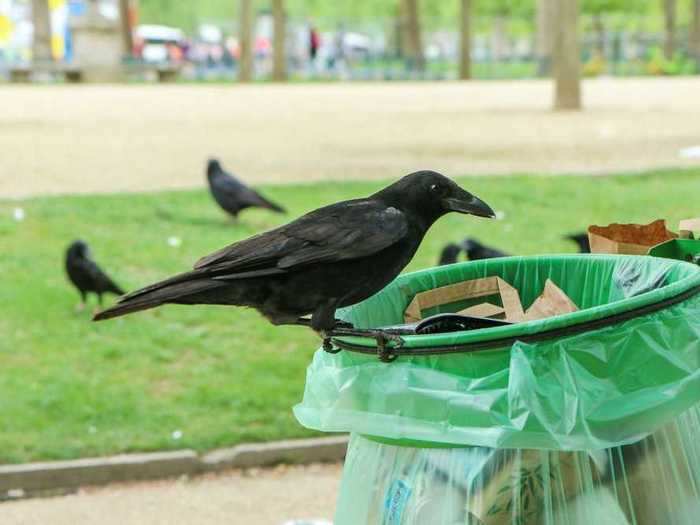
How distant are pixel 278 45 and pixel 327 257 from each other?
3619 cm

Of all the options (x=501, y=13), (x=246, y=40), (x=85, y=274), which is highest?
(x=501, y=13)

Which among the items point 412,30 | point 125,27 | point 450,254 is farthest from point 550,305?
point 125,27

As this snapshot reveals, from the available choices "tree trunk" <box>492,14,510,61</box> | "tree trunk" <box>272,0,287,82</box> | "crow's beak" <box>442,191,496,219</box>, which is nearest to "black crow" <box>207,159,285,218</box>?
"crow's beak" <box>442,191,496,219</box>

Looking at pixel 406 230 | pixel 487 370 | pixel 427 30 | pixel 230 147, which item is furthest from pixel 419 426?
pixel 427 30

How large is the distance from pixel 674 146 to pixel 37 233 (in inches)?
359

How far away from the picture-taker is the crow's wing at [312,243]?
3217 millimetres

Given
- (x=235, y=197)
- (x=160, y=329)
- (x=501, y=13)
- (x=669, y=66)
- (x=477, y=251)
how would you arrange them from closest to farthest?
1. (x=477, y=251)
2. (x=160, y=329)
3. (x=235, y=197)
4. (x=669, y=66)
5. (x=501, y=13)

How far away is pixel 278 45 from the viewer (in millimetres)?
38688

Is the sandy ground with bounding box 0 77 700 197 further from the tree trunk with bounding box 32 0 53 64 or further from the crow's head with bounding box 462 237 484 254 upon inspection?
the tree trunk with bounding box 32 0 53 64

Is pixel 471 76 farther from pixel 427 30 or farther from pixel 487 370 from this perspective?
pixel 487 370

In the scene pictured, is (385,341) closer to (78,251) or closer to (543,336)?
(543,336)

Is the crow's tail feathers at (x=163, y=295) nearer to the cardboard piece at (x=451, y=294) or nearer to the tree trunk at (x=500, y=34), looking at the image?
the cardboard piece at (x=451, y=294)

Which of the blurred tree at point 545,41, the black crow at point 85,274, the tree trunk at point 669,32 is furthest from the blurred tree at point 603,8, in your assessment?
the black crow at point 85,274

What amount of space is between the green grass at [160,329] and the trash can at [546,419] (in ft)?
12.4
